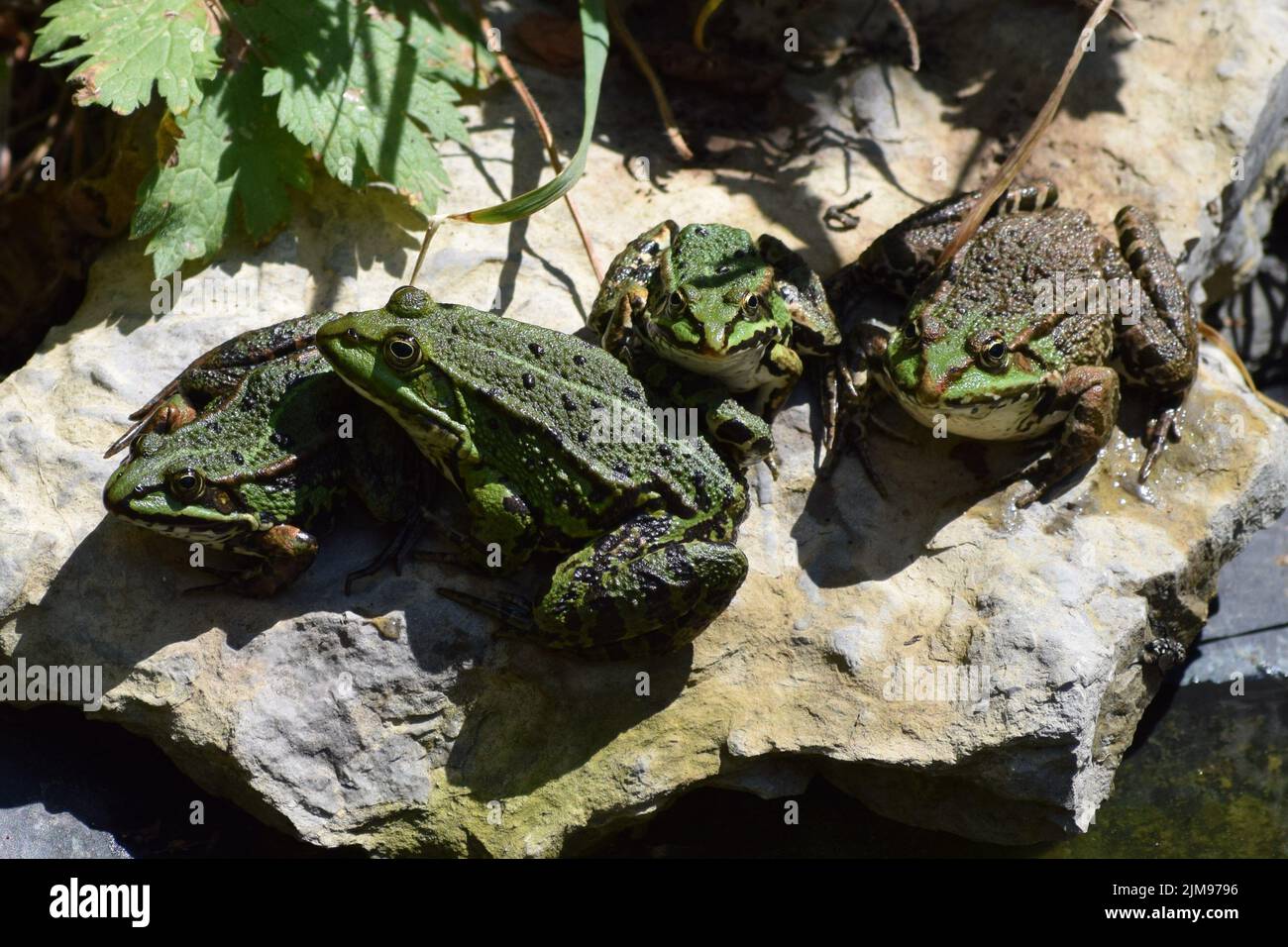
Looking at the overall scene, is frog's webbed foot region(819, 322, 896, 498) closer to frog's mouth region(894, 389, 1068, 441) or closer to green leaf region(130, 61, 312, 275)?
frog's mouth region(894, 389, 1068, 441)

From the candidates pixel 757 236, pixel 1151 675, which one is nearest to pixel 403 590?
pixel 757 236

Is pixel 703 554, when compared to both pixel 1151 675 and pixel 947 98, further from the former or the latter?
pixel 947 98

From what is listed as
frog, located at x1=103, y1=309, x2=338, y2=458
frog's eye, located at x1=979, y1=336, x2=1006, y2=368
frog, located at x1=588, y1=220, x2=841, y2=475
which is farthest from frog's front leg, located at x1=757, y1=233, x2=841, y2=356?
frog, located at x1=103, y1=309, x2=338, y2=458

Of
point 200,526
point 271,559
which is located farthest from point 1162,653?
point 200,526

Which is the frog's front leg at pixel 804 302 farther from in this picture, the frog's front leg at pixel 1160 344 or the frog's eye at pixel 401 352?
the frog's eye at pixel 401 352

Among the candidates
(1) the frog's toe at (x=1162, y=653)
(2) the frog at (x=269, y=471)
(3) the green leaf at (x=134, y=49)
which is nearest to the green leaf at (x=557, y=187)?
(2) the frog at (x=269, y=471)

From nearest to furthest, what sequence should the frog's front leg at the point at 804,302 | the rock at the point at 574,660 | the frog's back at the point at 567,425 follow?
the rock at the point at 574,660
the frog's back at the point at 567,425
the frog's front leg at the point at 804,302
